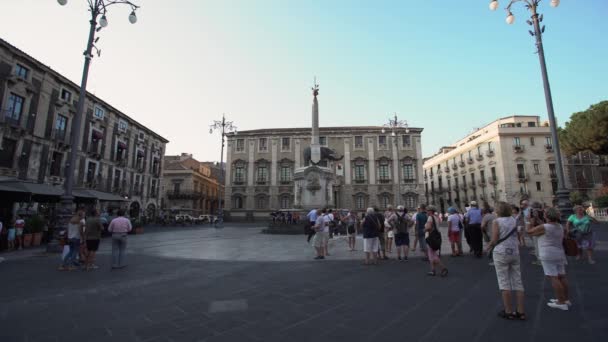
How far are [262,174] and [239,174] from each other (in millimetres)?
3604

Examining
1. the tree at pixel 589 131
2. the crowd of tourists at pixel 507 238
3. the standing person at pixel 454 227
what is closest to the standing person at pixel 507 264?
the crowd of tourists at pixel 507 238

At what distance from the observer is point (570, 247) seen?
4.16 m

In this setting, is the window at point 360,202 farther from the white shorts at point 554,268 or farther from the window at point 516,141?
the white shorts at point 554,268

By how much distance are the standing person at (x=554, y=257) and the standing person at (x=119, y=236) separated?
325 inches

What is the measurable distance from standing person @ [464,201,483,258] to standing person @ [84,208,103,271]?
10219mm

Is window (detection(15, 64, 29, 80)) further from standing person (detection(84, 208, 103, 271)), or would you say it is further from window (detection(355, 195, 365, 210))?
window (detection(355, 195, 365, 210))

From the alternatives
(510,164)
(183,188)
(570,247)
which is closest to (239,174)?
(183,188)

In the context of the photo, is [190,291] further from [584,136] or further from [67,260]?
[584,136]

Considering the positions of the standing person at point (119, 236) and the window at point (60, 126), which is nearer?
the standing person at point (119, 236)

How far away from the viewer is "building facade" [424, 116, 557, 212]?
3700cm

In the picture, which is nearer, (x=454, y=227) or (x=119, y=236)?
(x=119, y=236)

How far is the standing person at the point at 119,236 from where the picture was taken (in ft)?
23.6

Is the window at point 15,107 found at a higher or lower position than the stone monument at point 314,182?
higher

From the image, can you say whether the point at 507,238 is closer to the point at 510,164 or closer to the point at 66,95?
the point at 66,95
